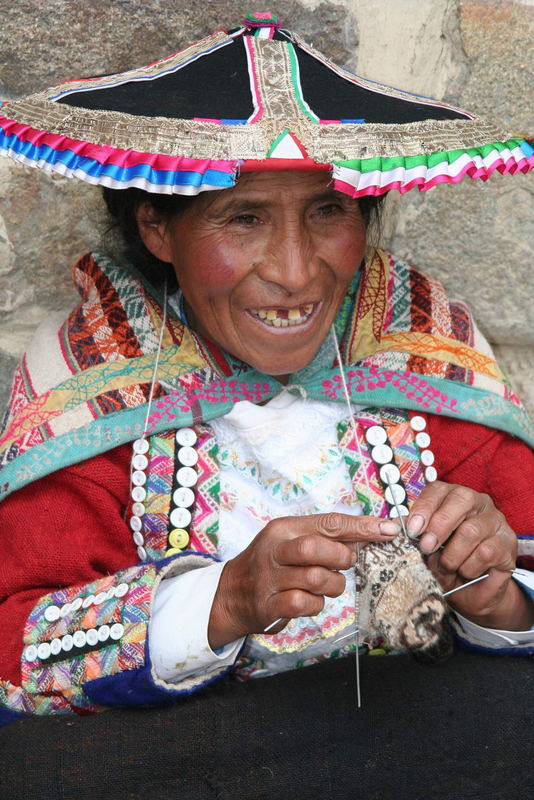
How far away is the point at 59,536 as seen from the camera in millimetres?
1675

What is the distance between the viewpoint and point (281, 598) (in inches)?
56.3

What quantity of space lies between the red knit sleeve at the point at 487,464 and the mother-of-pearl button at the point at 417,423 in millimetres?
31

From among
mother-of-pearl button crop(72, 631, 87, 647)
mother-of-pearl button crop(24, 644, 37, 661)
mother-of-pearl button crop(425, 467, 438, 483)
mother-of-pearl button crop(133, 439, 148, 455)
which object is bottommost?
mother-of-pearl button crop(24, 644, 37, 661)

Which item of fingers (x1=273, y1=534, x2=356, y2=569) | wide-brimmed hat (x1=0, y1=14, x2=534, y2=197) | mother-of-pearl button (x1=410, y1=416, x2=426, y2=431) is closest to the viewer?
wide-brimmed hat (x1=0, y1=14, x2=534, y2=197)

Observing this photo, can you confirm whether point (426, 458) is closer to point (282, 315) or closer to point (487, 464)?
point (487, 464)

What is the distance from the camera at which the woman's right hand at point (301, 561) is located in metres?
1.40

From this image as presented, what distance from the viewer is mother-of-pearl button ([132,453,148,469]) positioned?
1714mm

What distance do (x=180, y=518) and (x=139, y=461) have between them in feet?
0.42

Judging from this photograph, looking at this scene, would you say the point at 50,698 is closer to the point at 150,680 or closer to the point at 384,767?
the point at 150,680

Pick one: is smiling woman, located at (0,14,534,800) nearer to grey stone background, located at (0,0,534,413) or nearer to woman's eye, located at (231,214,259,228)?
woman's eye, located at (231,214,259,228)

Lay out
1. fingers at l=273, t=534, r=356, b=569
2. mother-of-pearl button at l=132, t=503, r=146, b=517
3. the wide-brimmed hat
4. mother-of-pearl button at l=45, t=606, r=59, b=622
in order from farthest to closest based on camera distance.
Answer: mother-of-pearl button at l=132, t=503, r=146, b=517 < mother-of-pearl button at l=45, t=606, r=59, b=622 < fingers at l=273, t=534, r=356, b=569 < the wide-brimmed hat

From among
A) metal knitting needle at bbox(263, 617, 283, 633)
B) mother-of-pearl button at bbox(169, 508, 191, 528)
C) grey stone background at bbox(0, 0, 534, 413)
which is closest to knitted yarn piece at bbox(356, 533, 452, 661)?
metal knitting needle at bbox(263, 617, 283, 633)

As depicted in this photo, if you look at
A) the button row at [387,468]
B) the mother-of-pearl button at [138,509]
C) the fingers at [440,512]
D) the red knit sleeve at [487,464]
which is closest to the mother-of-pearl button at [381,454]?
the button row at [387,468]

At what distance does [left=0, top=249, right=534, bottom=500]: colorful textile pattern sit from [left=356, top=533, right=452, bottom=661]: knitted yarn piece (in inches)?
16.1
